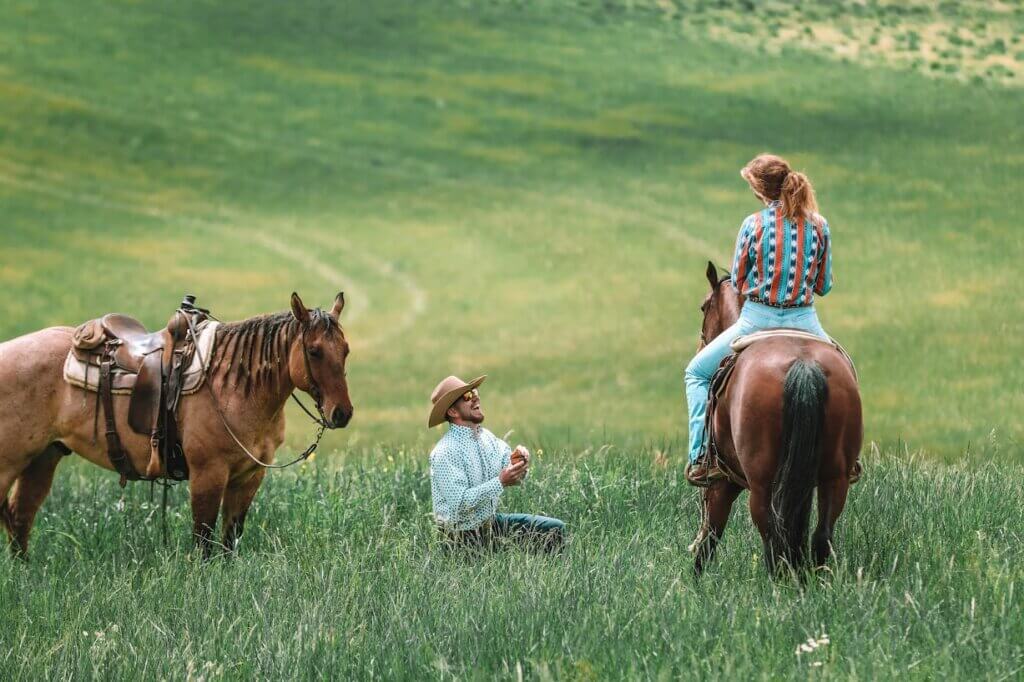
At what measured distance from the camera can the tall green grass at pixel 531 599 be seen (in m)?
6.00

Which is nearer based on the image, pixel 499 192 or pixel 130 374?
pixel 130 374

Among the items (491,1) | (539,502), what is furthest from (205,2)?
(539,502)

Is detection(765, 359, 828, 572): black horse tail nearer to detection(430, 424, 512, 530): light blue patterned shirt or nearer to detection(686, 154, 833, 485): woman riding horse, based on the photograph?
detection(686, 154, 833, 485): woman riding horse

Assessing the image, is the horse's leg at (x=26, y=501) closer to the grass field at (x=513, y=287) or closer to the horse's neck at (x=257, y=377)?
the grass field at (x=513, y=287)

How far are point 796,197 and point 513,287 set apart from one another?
12372 mm

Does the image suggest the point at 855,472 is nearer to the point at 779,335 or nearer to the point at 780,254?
the point at 779,335

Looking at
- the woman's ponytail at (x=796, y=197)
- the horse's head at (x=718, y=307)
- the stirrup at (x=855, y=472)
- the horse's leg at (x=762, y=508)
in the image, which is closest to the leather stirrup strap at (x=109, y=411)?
the horse's head at (x=718, y=307)

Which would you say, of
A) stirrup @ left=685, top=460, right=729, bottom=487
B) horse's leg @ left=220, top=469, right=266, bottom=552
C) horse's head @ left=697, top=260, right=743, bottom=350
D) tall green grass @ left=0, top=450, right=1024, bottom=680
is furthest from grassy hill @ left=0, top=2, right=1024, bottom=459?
horse's leg @ left=220, top=469, right=266, bottom=552

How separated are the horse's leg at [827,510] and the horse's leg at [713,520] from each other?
0.65 metres

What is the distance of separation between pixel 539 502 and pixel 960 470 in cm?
276

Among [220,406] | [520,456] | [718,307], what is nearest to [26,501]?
[220,406]

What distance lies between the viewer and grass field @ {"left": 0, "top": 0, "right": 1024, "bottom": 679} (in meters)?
6.37

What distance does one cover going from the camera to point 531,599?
651 centimetres

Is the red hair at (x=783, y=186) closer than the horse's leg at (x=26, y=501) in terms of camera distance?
Yes
